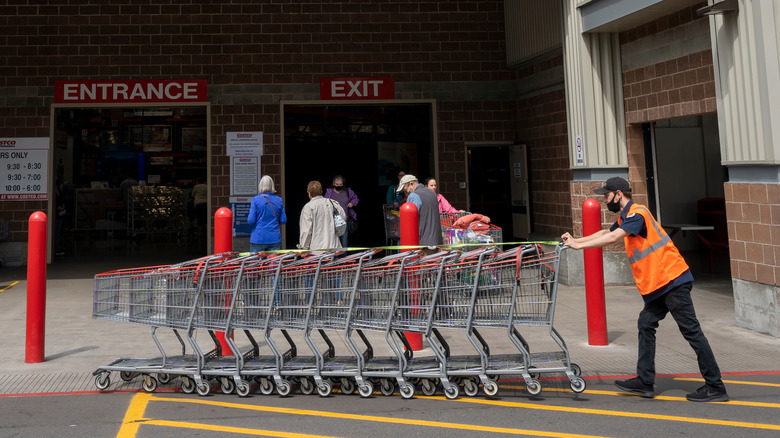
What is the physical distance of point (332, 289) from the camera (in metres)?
6.04

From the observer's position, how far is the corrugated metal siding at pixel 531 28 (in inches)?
501

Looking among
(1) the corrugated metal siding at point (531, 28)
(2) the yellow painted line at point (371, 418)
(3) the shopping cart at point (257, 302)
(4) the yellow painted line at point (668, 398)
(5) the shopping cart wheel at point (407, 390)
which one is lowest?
(4) the yellow painted line at point (668, 398)

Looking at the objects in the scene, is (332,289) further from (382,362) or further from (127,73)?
(127,73)

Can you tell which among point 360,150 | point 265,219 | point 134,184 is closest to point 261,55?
point 360,150

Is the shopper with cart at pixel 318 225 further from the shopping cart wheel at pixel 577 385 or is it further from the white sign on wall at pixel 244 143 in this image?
the white sign on wall at pixel 244 143

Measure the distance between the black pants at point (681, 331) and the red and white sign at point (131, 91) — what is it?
37.4ft

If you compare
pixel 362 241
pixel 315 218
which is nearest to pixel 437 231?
pixel 315 218

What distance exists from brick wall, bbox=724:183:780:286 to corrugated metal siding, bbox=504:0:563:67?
15.6ft

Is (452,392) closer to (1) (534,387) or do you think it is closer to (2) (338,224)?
(1) (534,387)

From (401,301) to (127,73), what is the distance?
1110cm

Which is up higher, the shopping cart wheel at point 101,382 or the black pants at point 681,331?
the black pants at point 681,331

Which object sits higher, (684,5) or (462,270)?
(684,5)

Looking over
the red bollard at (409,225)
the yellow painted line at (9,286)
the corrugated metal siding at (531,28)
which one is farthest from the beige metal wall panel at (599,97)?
the yellow painted line at (9,286)

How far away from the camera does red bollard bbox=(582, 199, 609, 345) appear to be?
24.5ft
